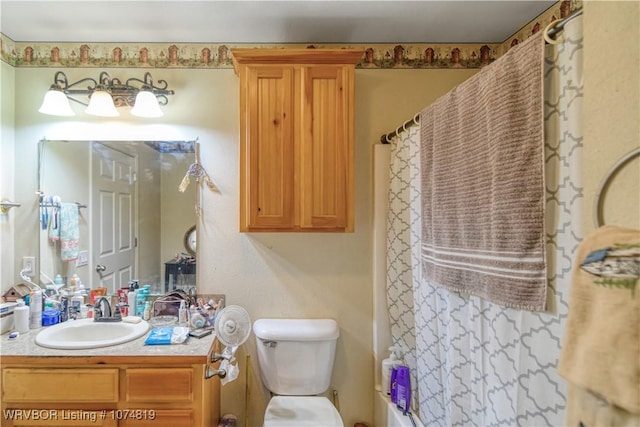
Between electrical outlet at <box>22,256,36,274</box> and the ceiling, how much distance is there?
131cm

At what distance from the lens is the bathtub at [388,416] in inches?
59.0

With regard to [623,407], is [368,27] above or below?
above

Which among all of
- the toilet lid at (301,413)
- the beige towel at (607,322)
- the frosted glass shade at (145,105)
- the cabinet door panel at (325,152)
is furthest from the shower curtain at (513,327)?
the frosted glass shade at (145,105)

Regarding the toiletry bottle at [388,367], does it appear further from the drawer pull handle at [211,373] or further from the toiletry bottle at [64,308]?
the toiletry bottle at [64,308]

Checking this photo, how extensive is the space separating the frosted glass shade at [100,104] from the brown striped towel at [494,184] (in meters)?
1.77

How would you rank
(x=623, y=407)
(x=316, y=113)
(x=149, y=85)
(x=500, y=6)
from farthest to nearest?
(x=149, y=85), (x=316, y=113), (x=500, y=6), (x=623, y=407)

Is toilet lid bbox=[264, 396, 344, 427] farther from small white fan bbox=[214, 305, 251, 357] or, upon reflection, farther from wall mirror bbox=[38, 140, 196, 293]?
wall mirror bbox=[38, 140, 196, 293]

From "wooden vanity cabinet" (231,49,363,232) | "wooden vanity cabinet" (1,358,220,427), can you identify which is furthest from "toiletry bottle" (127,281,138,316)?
"wooden vanity cabinet" (231,49,363,232)

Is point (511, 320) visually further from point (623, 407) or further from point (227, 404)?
point (227, 404)

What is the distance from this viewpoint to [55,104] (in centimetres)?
169

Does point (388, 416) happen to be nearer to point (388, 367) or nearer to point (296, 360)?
point (388, 367)

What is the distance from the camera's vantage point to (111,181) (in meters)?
1.84

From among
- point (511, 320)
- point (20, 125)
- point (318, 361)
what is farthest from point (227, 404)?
point (20, 125)

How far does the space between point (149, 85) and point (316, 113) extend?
1.04 m
